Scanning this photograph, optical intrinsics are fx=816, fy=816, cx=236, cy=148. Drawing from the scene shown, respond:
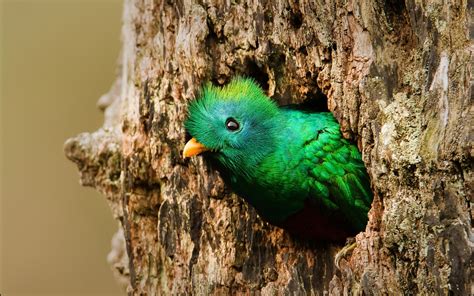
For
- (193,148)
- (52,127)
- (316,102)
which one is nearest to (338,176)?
(316,102)

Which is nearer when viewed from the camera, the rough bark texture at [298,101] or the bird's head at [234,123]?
the rough bark texture at [298,101]

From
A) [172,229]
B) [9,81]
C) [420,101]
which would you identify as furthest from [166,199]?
[9,81]

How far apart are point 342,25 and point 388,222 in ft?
3.64

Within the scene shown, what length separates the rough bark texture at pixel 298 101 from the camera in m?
3.74

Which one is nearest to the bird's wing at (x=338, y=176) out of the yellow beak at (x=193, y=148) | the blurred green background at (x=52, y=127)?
the yellow beak at (x=193, y=148)

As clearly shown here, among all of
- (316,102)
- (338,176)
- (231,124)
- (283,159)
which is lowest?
(338,176)

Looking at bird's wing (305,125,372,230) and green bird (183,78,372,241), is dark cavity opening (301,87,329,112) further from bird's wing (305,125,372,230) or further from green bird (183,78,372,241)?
bird's wing (305,125,372,230)

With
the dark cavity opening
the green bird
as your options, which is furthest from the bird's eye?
the dark cavity opening

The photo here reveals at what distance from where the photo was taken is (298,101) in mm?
4887

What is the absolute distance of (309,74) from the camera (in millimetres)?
4621

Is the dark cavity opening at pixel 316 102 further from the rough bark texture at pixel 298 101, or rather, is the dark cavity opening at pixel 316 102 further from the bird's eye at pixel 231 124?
the bird's eye at pixel 231 124

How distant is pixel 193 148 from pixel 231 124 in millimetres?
281

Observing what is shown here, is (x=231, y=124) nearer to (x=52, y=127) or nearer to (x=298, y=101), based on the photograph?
(x=298, y=101)

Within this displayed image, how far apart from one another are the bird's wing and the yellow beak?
0.63 m
